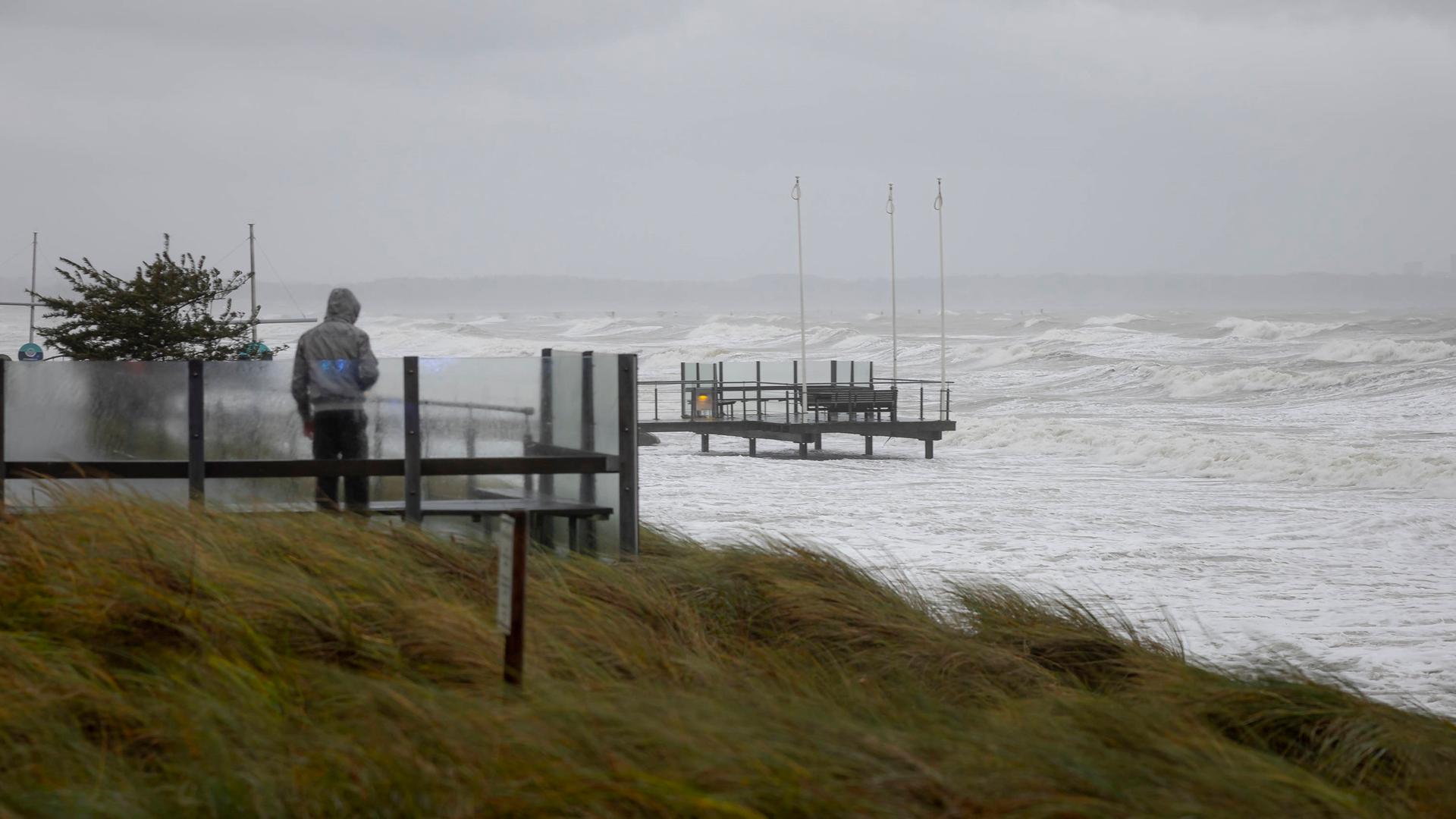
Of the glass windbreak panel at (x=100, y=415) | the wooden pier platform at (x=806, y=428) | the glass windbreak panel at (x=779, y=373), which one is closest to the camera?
the glass windbreak panel at (x=100, y=415)

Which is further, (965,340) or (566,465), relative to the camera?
(965,340)

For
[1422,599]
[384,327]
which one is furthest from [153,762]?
[384,327]

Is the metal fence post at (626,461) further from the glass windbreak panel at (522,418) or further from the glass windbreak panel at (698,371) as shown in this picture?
the glass windbreak panel at (698,371)

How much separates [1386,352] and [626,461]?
67.8 metres

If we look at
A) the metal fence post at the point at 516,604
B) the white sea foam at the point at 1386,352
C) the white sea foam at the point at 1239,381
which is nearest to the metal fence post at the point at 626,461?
the metal fence post at the point at 516,604

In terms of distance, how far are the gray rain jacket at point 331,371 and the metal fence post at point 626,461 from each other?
1325mm

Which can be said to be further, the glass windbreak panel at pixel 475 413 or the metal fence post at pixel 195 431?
the glass windbreak panel at pixel 475 413

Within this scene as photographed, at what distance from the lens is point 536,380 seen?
7773 mm

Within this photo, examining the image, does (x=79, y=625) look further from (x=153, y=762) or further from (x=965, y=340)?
(x=965, y=340)

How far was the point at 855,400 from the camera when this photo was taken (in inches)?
1000

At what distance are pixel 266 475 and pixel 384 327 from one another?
14249 centimetres

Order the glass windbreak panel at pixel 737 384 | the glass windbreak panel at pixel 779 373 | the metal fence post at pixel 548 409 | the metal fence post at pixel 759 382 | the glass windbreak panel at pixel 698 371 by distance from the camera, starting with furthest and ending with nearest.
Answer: the glass windbreak panel at pixel 698 371 < the glass windbreak panel at pixel 779 373 < the glass windbreak panel at pixel 737 384 < the metal fence post at pixel 759 382 < the metal fence post at pixel 548 409

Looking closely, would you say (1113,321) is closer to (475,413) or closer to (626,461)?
(626,461)

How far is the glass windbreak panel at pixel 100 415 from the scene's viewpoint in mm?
7645
